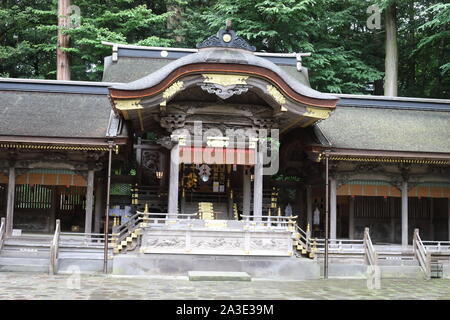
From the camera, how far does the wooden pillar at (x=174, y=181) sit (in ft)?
56.6

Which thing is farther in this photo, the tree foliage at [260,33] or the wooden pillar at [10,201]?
the tree foliage at [260,33]

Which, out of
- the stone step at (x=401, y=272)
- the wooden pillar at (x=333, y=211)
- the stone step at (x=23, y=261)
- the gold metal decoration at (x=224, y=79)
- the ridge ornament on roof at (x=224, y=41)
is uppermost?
the ridge ornament on roof at (x=224, y=41)

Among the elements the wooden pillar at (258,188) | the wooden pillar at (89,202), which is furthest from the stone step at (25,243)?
the wooden pillar at (258,188)

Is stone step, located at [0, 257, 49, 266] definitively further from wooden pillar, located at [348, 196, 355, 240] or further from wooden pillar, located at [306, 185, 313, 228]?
wooden pillar, located at [348, 196, 355, 240]

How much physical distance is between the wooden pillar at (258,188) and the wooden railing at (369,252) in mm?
3671

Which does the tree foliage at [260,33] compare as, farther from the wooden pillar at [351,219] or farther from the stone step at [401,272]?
the stone step at [401,272]

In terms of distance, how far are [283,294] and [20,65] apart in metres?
26.6

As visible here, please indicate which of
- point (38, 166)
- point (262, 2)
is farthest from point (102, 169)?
point (262, 2)

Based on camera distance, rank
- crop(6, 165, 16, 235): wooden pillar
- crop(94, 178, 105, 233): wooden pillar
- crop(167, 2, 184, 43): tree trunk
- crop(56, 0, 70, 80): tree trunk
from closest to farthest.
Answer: crop(6, 165, 16, 235): wooden pillar
crop(94, 178, 105, 233): wooden pillar
crop(56, 0, 70, 80): tree trunk
crop(167, 2, 184, 43): tree trunk

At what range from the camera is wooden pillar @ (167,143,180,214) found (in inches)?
679

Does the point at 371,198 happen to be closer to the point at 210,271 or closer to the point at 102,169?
the point at 210,271

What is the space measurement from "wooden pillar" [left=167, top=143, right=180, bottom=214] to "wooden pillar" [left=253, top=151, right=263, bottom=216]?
2.56 m

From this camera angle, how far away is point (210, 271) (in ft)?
53.0

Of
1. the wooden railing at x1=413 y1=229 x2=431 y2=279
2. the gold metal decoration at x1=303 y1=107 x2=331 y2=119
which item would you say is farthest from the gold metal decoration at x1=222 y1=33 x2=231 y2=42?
the wooden railing at x1=413 y1=229 x2=431 y2=279
